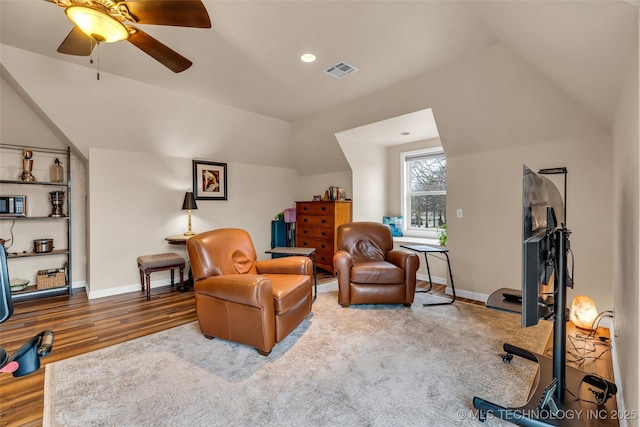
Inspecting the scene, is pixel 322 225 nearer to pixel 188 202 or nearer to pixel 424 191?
pixel 424 191

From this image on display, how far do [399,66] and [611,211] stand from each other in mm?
2436

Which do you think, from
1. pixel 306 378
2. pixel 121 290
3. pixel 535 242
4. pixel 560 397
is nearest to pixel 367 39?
pixel 535 242

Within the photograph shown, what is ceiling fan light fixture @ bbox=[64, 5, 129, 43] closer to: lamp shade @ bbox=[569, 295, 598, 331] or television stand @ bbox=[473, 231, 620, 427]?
television stand @ bbox=[473, 231, 620, 427]

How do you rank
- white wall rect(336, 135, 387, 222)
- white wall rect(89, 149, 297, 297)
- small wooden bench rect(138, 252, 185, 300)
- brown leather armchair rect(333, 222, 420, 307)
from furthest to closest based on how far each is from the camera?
white wall rect(336, 135, 387, 222), white wall rect(89, 149, 297, 297), small wooden bench rect(138, 252, 185, 300), brown leather armchair rect(333, 222, 420, 307)

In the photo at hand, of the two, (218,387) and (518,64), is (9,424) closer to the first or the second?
(218,387)

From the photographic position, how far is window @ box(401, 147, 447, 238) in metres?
4.75

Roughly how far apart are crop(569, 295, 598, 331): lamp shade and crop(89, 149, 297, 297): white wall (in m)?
4.62

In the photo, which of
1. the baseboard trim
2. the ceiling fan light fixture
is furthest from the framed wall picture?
the ceiling fan light fixture

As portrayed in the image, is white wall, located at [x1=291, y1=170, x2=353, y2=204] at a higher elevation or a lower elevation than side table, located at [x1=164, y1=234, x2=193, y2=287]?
higher

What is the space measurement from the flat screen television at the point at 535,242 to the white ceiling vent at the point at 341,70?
211cm

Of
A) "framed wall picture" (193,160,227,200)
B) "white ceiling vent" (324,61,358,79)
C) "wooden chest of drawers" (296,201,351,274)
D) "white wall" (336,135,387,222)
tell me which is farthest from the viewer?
"white wall" (336,135,387,222)

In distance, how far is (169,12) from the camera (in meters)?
1.68

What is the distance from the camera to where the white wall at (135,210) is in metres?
3.70

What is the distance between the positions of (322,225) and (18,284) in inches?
158
